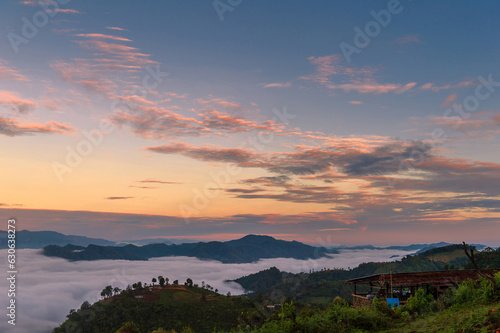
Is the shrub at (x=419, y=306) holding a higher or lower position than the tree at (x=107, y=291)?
higher

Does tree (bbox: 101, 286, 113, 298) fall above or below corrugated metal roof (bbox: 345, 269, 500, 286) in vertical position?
below

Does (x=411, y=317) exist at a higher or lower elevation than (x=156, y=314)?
higher

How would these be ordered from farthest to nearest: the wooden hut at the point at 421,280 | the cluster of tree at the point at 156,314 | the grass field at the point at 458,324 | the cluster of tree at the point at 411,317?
the cluster of tree at the point at 156,314, the wooden hut at the point at 421,280, the cluster of tree at the point at 411,317, the grass field at the point at 458,324

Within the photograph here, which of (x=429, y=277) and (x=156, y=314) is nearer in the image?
(x=429, y=277)

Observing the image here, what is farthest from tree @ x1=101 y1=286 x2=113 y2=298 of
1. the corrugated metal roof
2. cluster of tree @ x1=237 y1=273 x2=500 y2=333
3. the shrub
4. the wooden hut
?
the shrub

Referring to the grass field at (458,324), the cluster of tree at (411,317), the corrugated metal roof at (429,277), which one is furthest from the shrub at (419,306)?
the corrugated metal roof at (429,277)

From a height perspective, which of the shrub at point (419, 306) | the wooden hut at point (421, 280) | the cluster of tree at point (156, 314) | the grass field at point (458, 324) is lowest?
the cluster of tree at point (156, 314)

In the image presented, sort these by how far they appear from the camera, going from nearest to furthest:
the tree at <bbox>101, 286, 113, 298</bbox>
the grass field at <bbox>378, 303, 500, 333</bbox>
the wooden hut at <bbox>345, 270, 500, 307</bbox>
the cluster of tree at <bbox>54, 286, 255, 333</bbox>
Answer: the grass field at <bbox>378, 303, 500, 333</bbox>, the wooden hut at <bbox>345, 270, 500, 307</bbox>, the cluster of tree at <bbox>54, 286, 255, 333</bbox>, the tree at <bbox>101, 286, 113, 298</bbox>

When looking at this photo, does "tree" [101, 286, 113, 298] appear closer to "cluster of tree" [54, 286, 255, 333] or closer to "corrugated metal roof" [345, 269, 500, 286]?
"cluster of tree" [54, 286, 255, 333]

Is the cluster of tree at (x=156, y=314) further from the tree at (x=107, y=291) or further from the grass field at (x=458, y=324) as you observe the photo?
the grass field at (x=458, y=324)

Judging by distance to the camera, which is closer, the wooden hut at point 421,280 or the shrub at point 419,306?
the shrub at point 419,306

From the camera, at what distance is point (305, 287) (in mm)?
180625

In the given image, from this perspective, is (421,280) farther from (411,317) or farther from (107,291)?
(107,291)

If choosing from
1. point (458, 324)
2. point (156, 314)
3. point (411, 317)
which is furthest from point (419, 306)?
point (156, 314)
